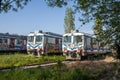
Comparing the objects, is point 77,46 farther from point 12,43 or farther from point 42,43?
point 12,43

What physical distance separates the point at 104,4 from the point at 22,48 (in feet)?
109

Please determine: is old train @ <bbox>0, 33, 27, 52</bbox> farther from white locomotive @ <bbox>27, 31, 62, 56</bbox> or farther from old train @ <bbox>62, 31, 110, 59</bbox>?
old train @ <bbox>62, 31, 110, 59</bbox>

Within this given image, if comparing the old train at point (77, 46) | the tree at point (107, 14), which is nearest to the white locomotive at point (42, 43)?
the old train at point (77, 46)

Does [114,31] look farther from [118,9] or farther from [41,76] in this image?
[41,76]

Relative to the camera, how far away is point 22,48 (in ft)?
140

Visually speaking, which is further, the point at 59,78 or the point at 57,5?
the point at 59,78

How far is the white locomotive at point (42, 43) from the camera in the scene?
33000 mm

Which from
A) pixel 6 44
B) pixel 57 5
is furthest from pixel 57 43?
pixel 57 5

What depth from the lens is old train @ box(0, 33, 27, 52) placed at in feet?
126

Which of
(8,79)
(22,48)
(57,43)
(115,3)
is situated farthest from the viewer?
(22,48)

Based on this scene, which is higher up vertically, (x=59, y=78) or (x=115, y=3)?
(x=115, y=3)

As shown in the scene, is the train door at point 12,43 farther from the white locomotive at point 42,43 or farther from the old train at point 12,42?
the white locomotive at point 42,43

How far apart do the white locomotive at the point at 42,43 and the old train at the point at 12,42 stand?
5.16 meters

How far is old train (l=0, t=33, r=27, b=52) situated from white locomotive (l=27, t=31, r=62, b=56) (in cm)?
516
